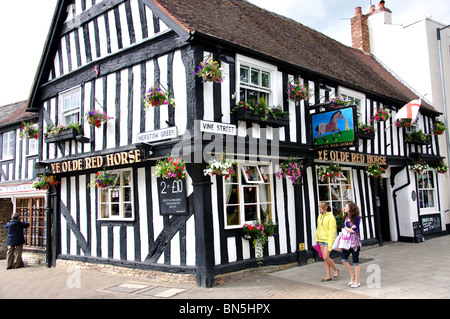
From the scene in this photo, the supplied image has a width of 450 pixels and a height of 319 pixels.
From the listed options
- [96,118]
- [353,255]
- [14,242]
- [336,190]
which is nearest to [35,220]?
[14,242]

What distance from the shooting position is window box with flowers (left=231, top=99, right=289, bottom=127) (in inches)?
308

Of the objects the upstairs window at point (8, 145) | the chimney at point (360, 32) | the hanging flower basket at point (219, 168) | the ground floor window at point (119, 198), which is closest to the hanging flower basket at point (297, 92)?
the hanging flower basket at point (219, 168)

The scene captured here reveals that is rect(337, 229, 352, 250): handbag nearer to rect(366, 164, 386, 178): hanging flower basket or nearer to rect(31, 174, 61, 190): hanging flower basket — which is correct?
rect(366, 164, 386, 178): hanging flower basket

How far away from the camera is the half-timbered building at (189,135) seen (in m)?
7.55

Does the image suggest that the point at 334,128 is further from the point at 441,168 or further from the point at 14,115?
the point at 14,115

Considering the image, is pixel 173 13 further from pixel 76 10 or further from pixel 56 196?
pixel 56 196

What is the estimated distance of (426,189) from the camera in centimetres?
1395

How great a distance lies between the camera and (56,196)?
11.0 metres

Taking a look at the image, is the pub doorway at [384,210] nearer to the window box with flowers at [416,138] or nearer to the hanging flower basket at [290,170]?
the window box with flowers at [416,138]

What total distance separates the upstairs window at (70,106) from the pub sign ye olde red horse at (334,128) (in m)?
6.39

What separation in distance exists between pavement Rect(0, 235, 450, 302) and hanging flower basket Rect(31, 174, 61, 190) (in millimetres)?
2340
